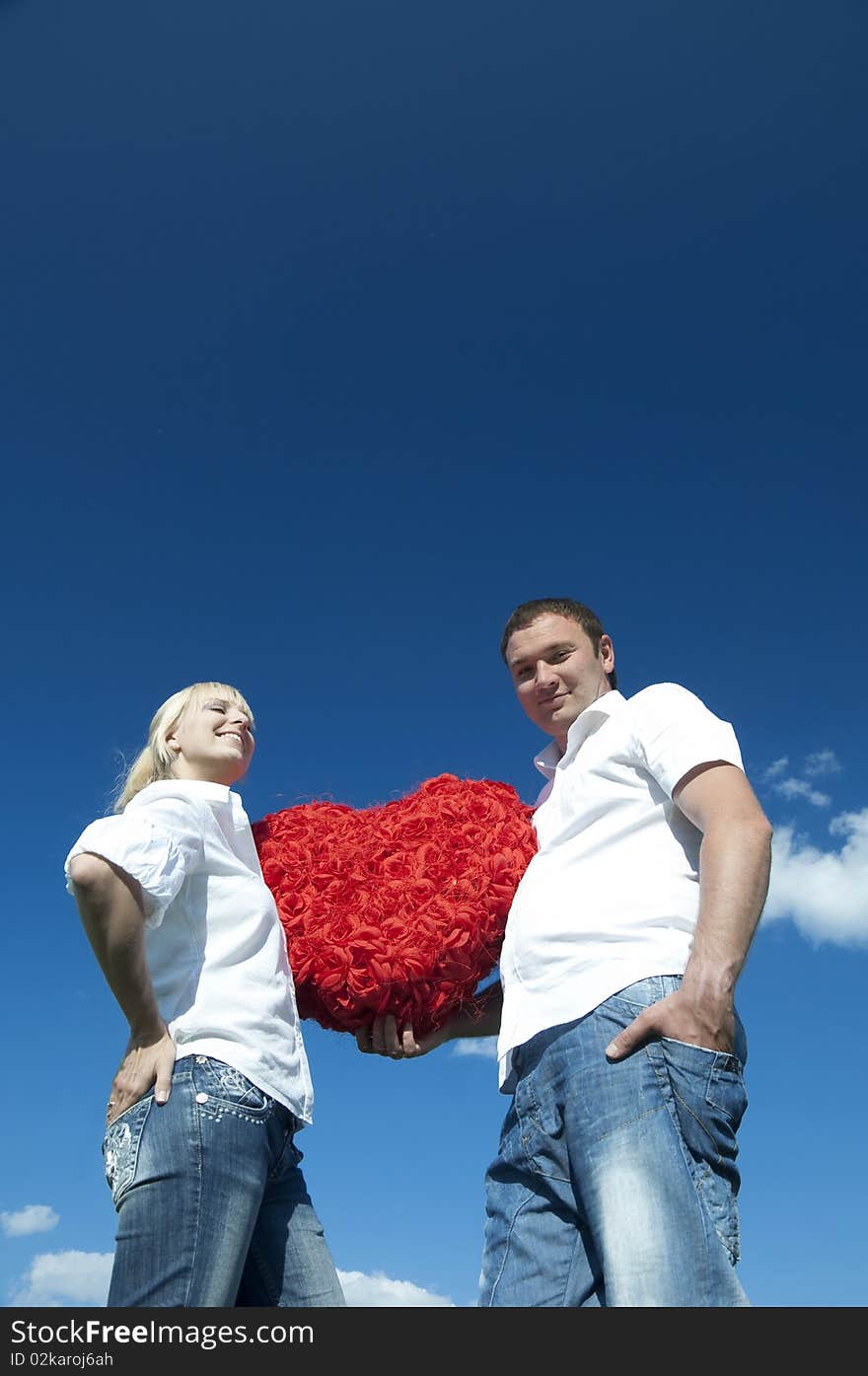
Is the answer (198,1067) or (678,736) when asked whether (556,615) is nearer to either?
(678,736)

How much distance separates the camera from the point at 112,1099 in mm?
3287

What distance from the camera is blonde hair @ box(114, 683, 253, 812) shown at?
4250 millimetres

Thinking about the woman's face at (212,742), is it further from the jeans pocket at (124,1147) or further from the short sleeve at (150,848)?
the jeans pocket at (124,1147)

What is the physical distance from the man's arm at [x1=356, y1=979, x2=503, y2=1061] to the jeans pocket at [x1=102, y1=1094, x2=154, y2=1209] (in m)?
1.08

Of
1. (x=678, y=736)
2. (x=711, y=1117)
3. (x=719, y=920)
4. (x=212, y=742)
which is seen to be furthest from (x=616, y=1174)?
(x=212, y=742)

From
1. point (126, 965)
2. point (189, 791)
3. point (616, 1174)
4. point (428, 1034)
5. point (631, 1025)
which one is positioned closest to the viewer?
point (616, 1174)

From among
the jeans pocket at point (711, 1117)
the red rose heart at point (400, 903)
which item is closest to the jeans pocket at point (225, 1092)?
the red rose heart at point (400, 903)

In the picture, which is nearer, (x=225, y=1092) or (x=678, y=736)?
(x=225, y=1092)

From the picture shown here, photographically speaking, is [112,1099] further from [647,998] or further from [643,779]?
[643,779]

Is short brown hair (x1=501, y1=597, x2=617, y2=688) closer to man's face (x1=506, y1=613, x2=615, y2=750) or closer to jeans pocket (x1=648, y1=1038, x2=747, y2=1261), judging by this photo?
man's face (x1=506, y1=613, x2=615, y2=750)

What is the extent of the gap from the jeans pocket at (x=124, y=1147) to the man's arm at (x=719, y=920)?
1378 mm

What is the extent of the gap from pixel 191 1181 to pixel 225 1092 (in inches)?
10.2

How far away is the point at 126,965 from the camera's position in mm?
3240
